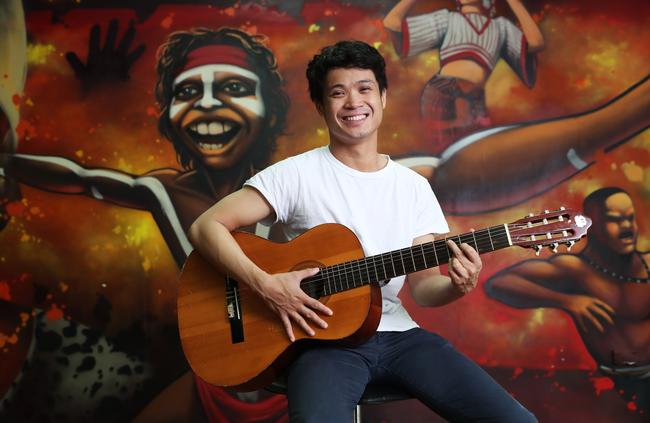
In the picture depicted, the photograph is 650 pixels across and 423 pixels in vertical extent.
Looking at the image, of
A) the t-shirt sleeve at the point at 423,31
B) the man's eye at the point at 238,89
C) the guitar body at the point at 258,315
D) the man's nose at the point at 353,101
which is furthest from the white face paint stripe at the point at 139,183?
the man's nose at the point at 353,101

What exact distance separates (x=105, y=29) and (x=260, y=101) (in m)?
0.90

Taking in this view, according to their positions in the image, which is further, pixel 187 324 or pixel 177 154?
pixel 177 154

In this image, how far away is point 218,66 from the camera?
143 inches

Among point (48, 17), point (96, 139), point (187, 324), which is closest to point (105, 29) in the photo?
point (48, 17)

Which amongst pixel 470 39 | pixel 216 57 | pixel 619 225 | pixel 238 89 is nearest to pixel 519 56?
pixel 470 39

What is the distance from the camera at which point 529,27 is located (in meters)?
3.59

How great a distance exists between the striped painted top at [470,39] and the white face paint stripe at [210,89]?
79 centimetres

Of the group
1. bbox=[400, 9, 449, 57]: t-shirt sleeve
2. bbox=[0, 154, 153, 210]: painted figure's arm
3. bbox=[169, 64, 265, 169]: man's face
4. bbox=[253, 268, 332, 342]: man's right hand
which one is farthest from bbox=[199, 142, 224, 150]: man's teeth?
bbox=[253, 268, 332, 342]: man's right hand

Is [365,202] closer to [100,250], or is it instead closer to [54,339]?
[100,250]

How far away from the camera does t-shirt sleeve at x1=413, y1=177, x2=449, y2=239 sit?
90.4 inches

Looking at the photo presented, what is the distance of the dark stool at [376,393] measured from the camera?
201 centimetres

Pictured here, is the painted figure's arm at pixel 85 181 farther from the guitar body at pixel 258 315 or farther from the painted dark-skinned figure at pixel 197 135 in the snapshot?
the guitar body at pixel 258 315

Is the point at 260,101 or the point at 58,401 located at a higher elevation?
the point at 260,101

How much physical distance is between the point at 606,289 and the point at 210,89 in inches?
88.2
